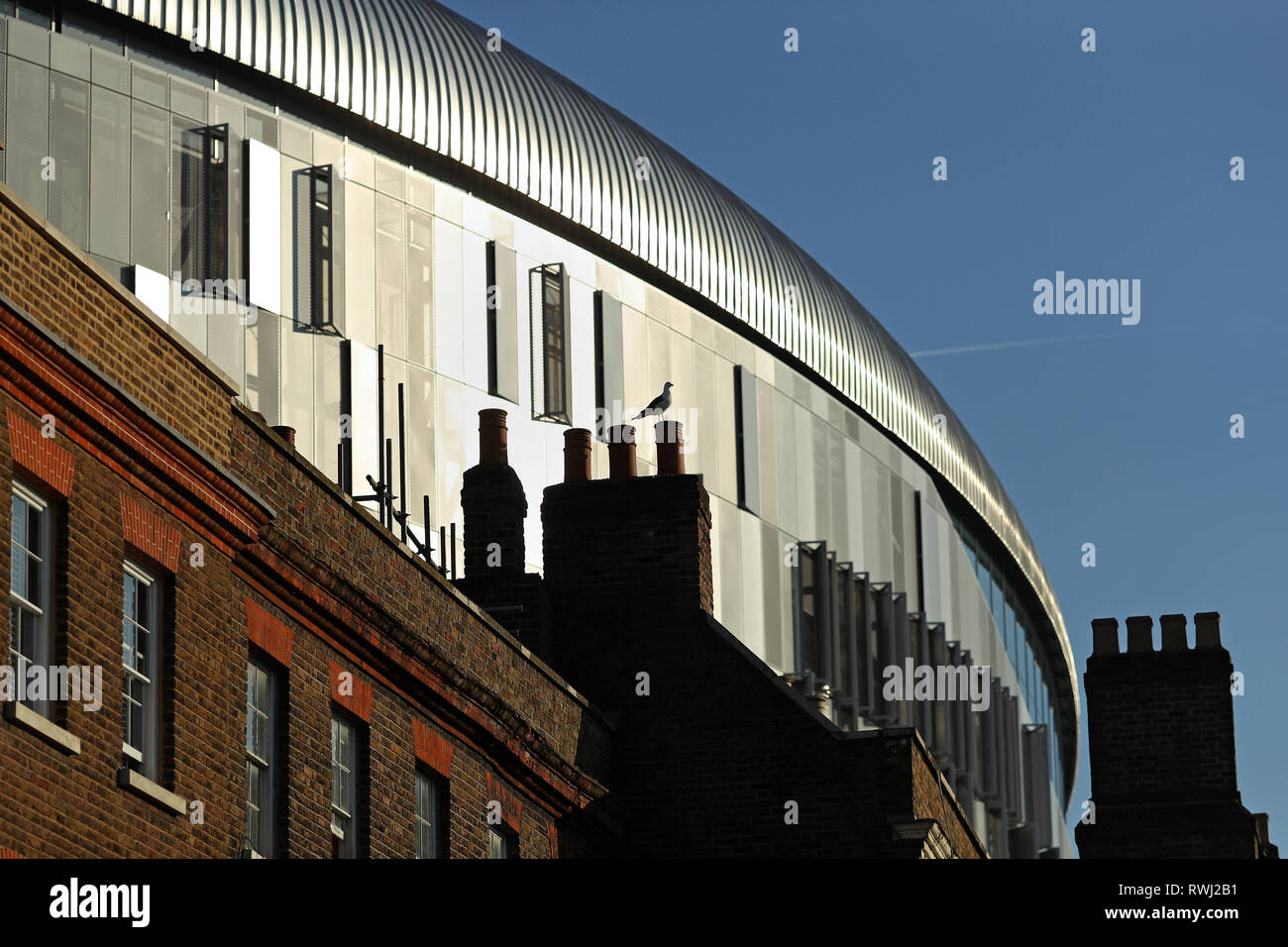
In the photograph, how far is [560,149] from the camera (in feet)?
Answer: 148

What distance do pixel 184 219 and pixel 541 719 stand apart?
13.8 meters

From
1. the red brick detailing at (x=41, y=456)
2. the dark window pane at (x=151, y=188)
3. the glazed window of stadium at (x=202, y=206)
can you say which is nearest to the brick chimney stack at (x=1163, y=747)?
the glazed window of stadium at (x=202, y=206)

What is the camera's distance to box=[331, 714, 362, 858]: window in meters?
22.7

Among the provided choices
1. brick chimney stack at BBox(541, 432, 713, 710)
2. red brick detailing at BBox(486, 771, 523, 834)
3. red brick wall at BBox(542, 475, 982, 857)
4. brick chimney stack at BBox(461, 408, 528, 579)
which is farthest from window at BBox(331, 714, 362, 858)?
brick chimney stack at BBox(461, 408, 528, 579)

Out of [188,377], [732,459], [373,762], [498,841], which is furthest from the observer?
[732,459]

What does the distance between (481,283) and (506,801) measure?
1787 centimetres

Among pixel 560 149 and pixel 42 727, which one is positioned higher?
pixel 560 149

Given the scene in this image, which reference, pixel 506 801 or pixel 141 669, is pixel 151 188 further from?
pixel 141 669

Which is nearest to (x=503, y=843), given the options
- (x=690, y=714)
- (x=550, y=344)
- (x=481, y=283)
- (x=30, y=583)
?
(x=690, y=714)

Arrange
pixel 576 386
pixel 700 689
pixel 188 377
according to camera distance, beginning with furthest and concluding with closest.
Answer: pixel 576 386 → pixel 700 689 → pixel 188 377

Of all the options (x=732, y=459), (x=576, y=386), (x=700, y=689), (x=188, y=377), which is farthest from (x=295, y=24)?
(x=188, y=377)

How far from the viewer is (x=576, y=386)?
44.3 meters

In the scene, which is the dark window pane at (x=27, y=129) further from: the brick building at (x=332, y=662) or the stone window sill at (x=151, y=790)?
the stone window sill at (x=151, y=790)

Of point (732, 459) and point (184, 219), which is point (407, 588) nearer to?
point (184, 219)
